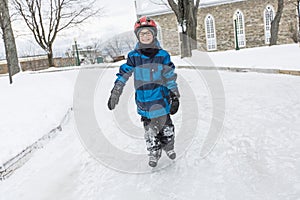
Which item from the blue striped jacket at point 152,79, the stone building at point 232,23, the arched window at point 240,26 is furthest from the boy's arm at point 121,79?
the arched window at point 240,26

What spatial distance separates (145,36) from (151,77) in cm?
44

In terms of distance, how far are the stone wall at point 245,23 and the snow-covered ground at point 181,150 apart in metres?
21.0

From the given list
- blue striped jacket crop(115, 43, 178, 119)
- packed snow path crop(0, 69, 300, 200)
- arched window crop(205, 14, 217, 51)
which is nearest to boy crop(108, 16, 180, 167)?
blue striped jacket crop(115, 43, 178, 119)

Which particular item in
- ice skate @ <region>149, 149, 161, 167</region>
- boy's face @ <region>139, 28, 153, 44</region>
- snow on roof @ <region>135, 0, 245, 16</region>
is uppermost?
snow on roof @ <region>135, 0, 245, 16</region>

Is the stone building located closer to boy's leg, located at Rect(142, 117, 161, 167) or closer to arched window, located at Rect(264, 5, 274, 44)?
arched window, located at Rect(264, 5, 274, 44)

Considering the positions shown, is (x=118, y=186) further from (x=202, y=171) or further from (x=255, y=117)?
(x=255, y=117)

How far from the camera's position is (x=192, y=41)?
15094 millimetres

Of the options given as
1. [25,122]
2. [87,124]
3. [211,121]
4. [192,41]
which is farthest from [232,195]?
[192,41]

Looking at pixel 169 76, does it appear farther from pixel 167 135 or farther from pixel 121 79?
pixel 167 135

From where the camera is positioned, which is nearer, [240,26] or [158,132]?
[158,132]

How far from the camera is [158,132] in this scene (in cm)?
337

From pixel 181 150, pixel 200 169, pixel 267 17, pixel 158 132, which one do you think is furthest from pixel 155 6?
pixel 200 169

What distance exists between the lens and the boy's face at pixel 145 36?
123 inches

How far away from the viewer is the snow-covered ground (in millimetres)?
2951
